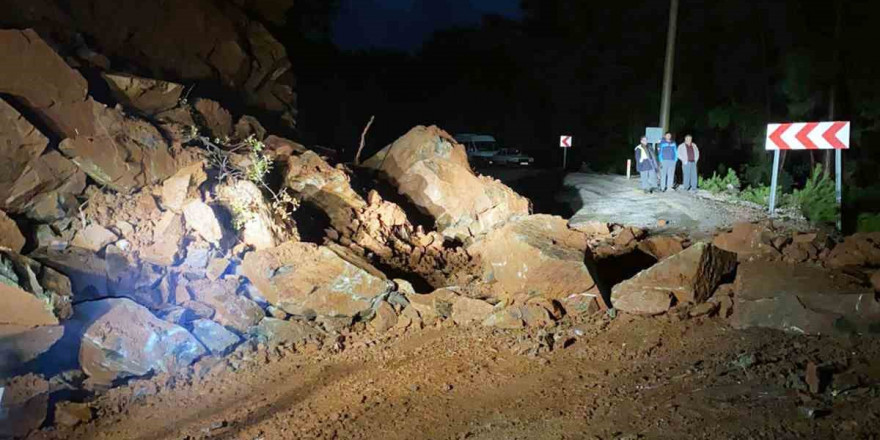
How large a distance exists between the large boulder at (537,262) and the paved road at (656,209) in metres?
3.92

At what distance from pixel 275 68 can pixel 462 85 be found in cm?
3393

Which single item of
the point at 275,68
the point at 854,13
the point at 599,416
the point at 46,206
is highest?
the point at 854,13

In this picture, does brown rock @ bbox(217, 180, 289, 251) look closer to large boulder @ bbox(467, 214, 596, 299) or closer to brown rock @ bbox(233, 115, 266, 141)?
brown rock @ bbox(233, 115, 266, 141)

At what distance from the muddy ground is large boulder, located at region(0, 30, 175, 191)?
125 inches

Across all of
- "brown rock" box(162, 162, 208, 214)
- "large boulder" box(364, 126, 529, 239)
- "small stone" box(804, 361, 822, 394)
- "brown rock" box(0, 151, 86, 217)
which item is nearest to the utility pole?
"large boulder" box(364, 126, 529, 239)

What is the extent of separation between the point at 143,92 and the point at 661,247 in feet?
26.6

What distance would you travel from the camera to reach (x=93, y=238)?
7.45m

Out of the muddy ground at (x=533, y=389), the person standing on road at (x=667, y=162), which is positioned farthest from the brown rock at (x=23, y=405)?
the person standing on road at (x=667, y=162)

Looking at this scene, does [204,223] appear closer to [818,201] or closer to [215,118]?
[215,118]

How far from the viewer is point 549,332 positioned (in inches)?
268

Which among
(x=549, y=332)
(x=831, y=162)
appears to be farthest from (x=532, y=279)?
(x=831, y=162)

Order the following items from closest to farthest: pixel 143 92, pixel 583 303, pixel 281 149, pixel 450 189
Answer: pixel 583 303 → pixel 143 92 → pixel 281 149 → pixel 450 189

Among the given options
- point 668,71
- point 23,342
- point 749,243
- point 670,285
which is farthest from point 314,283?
point 668,71

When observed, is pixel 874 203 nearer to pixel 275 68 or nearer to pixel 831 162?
pixel 831 162
